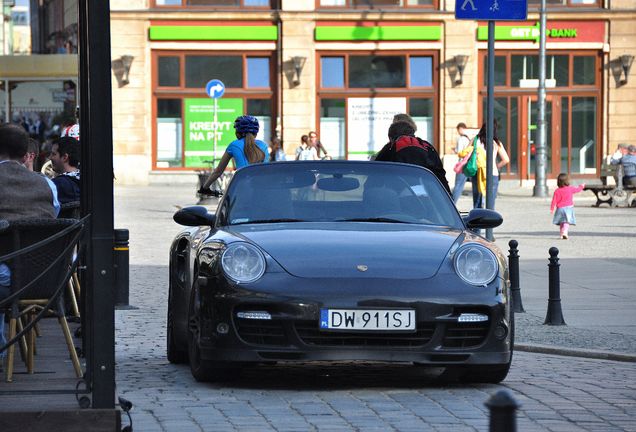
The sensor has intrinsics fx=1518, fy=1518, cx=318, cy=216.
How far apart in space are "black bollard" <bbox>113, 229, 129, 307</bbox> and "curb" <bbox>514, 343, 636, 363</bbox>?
4233 mm

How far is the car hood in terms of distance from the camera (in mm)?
8336

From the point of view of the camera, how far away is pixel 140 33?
149 ft

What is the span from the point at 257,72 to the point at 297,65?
1512mm

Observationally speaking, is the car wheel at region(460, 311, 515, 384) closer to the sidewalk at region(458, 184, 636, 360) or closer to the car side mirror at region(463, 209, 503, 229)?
the car side mirror at region(463, 209, 503, 229)

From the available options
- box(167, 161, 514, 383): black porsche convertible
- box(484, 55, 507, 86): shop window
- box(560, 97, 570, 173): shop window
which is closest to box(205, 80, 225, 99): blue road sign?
box(484, 55, 507, 86): shop window

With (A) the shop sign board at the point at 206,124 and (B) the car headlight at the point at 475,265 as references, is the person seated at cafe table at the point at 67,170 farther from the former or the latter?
(A) the shop sign board at the point at 206,124

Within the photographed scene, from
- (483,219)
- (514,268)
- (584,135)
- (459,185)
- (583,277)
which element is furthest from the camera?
(584,135)

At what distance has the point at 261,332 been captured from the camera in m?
8.26

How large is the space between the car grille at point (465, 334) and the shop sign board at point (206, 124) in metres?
37.6

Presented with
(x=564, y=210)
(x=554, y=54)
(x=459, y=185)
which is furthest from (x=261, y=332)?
(x=554, y=54)

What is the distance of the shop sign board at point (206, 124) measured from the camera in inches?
1809

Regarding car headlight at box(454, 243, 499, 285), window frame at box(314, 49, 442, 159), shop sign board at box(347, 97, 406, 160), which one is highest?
window frame at box(314, 49, 442, 159)

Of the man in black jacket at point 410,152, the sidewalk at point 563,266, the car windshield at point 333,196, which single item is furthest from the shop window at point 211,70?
the car windshield at point 333,196

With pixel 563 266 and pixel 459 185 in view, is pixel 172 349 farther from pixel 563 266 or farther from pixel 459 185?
pixel 459 185
